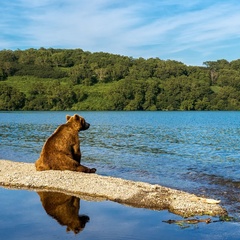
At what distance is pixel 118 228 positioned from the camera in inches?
386

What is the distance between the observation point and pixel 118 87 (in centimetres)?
16050

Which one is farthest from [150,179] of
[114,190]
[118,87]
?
[118,87]

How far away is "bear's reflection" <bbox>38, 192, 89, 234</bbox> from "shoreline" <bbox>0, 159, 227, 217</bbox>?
Answer: 633 mm

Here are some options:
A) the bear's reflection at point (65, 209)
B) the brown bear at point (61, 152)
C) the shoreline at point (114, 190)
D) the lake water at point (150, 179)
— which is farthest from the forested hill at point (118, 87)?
the bear's reflection at point (65, 209)

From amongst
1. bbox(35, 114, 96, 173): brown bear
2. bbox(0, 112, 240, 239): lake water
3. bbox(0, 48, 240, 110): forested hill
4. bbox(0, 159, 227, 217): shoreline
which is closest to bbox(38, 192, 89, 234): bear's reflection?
bbox(0, 112, 240, 239): lake water

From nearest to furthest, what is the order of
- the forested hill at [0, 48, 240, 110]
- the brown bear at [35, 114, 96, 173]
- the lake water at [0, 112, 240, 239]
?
the lake water at [0, 112, 240, 239]
the brown bear at [35, 114, 96, 173]
the forested hill at [0, 48, 240, 110]

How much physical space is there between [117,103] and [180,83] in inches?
1051

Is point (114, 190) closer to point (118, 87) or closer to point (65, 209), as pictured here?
point (65, 209)

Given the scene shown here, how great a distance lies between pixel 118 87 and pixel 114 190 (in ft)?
484

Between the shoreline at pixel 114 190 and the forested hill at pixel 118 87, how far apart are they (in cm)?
13787

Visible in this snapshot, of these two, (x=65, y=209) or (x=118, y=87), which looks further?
(x=118, y=87)

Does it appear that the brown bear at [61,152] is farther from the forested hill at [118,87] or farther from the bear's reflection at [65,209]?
the forested hill at [118,87]

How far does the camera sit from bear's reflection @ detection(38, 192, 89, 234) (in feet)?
32.8

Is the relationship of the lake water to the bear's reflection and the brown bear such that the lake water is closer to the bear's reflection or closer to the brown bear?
the bear's reflection
